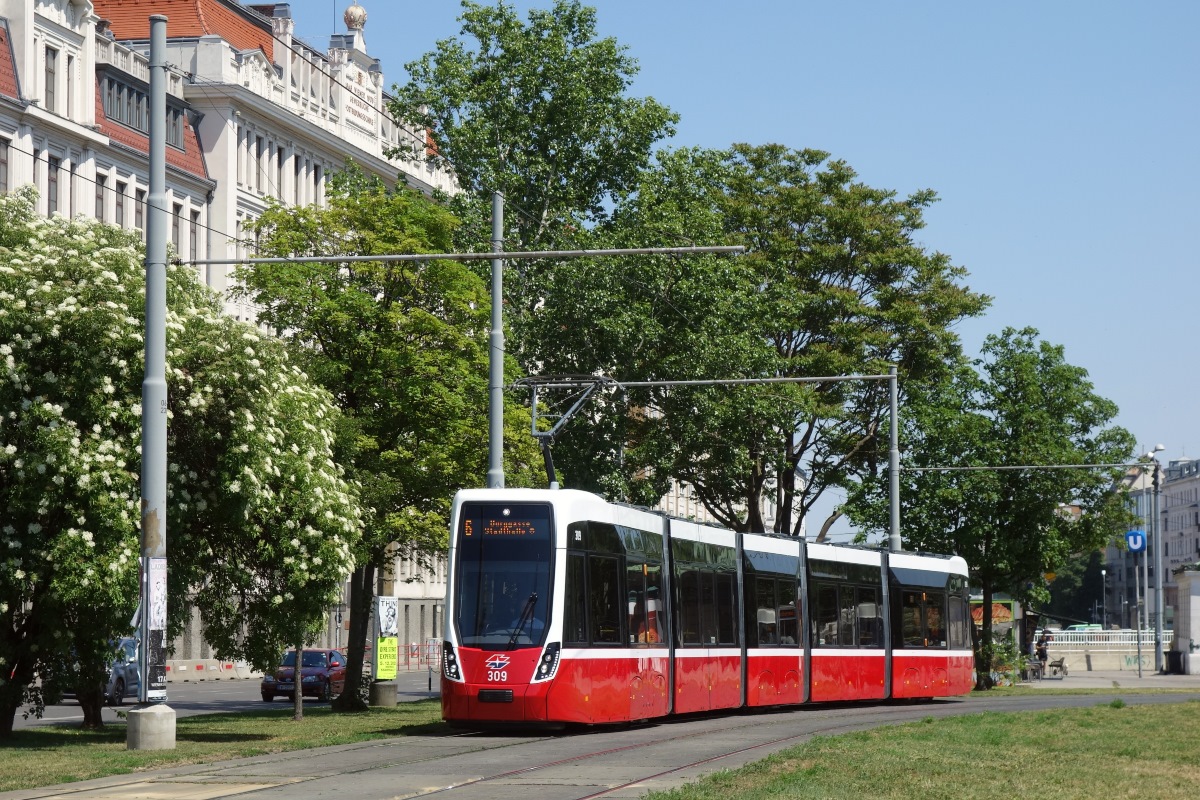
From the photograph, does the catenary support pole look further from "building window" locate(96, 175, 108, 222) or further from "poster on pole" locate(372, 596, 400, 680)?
"building window" locate(96, 175, 108, 222)

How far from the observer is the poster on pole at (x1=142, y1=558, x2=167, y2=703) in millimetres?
20953

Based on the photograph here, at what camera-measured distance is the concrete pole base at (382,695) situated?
37562 millimetres

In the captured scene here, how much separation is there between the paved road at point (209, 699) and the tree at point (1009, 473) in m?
14.6

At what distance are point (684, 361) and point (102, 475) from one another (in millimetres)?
30713

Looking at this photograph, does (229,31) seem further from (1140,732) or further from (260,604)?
(1140,732)

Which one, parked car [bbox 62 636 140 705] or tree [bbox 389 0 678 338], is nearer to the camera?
parked car [bbox 62 636 140 705]

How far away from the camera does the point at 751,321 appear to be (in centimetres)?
5325

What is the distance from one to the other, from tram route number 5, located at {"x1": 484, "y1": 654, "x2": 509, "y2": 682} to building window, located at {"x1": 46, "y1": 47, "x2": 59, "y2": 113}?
1519 inches

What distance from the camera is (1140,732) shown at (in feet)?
81.2

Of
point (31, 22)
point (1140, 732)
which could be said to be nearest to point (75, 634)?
point (1140, 732)

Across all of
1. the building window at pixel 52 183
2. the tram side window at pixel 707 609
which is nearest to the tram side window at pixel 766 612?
the tram side window at pixel 707 609

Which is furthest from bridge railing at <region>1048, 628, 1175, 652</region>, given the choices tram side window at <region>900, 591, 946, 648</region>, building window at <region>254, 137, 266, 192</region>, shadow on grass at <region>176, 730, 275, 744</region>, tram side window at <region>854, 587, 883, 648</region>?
shadow on grass at <region>176, 730, 275, 744</region>

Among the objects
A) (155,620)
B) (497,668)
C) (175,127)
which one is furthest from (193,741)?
(175,127)

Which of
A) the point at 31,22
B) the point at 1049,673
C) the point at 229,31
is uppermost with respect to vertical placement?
the point at 229,31
